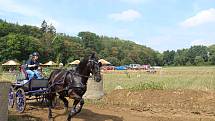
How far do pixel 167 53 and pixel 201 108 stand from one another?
16240 centimetres

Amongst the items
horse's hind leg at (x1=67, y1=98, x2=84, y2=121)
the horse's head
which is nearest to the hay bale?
horse's hind leg at (x1=67, y1=98, x2=84, y2=121)

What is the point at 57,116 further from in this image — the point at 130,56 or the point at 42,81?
→ the point at 130,56

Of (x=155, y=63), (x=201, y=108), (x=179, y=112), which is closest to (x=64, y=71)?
(x=179, y=112)

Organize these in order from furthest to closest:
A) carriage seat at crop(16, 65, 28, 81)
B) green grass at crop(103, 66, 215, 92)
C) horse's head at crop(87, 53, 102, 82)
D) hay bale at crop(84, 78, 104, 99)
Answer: green grass at crop(103, 66, 215, 92)
hay bale at crop(84, 78, 104, 99)
carriage seat at crop(16, 65, 28, 81)
horse's head at crop(87, 53, 102, 82)

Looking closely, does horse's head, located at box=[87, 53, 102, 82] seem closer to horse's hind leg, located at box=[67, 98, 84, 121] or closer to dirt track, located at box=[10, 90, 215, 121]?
horse's hind leg, located at box=[67, 98, 84, 121]

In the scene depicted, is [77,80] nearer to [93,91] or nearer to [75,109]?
[75,109]

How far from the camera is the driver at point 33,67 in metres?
14.4

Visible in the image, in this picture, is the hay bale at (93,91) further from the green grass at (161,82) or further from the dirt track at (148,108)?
the green grass at (161,82)

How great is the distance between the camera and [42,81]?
46.2 ft

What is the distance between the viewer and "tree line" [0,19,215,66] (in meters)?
102

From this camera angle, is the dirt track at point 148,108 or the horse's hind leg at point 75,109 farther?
the dirt track at point 148,108

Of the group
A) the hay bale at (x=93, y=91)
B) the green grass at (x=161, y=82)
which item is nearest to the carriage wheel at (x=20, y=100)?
the hay bale at (x=93, y=91)

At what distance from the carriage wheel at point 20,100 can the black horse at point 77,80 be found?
1634mm

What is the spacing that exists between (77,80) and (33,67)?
3370 mm
